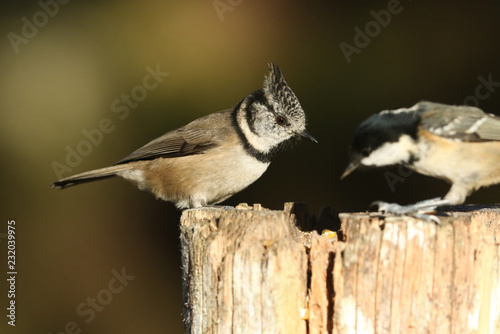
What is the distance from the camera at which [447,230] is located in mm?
2082

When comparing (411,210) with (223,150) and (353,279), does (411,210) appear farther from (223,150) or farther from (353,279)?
(223,150)

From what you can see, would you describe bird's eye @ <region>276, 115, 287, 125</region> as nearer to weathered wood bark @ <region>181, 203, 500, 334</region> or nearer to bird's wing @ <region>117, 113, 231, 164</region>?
bird's wing @ <region>117, 113, 231, 164</region>

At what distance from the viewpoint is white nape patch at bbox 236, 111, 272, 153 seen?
3.96m

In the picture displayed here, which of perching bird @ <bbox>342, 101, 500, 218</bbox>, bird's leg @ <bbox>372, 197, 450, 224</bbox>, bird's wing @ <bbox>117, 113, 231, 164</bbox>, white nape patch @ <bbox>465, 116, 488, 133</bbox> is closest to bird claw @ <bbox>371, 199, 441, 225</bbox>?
bird's leg @ <bbox>372, 197, 450, 224</bbox>

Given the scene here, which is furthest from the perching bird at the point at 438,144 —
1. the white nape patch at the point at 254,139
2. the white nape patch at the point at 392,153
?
the white nape patch at the point at 254,139

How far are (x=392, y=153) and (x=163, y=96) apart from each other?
304cm

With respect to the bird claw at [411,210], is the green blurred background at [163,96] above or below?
above

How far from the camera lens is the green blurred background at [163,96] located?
5.26 m

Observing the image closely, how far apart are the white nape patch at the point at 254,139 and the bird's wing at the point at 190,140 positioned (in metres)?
0.12

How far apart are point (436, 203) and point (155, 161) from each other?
7.28ft

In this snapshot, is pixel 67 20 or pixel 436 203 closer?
pixel 436 203

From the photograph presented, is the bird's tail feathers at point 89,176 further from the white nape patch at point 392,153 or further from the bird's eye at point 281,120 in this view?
the white nape patch at point 392,153

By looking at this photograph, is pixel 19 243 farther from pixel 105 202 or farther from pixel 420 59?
pixel 420 59

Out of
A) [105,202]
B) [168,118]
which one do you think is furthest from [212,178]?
[105,202]
